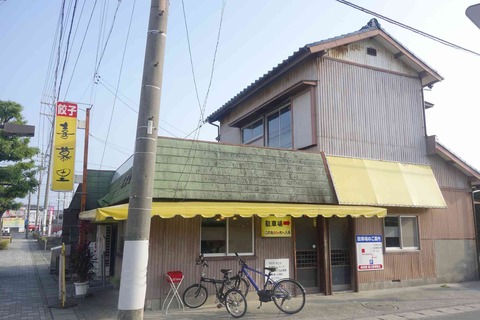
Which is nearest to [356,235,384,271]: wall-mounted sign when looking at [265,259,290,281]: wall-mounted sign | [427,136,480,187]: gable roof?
[265,259,290,281]: wall-mounted sign

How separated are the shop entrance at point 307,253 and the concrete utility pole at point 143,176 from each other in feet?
21.9

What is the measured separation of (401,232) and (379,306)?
12.8ft

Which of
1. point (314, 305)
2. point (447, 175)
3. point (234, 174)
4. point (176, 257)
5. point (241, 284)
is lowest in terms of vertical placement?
point (314, 305)

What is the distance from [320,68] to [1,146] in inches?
846

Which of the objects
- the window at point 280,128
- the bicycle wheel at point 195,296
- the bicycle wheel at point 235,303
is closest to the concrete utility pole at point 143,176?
the bicycle wheel at point 235,303

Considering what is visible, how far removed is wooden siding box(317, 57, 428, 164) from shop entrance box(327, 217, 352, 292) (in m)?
2.38

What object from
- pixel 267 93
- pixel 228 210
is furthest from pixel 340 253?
pixel 267 93

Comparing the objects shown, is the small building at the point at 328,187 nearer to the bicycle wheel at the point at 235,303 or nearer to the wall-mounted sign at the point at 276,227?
the wall-mounted sign at the point at 276,227

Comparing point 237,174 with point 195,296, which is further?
point 237,174

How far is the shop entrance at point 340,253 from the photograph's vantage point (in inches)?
470

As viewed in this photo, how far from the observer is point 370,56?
46.8ft

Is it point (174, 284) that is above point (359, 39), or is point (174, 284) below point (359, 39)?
below

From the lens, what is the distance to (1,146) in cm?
2447

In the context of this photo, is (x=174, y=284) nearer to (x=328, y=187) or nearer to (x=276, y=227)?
(x=276, y=227)
